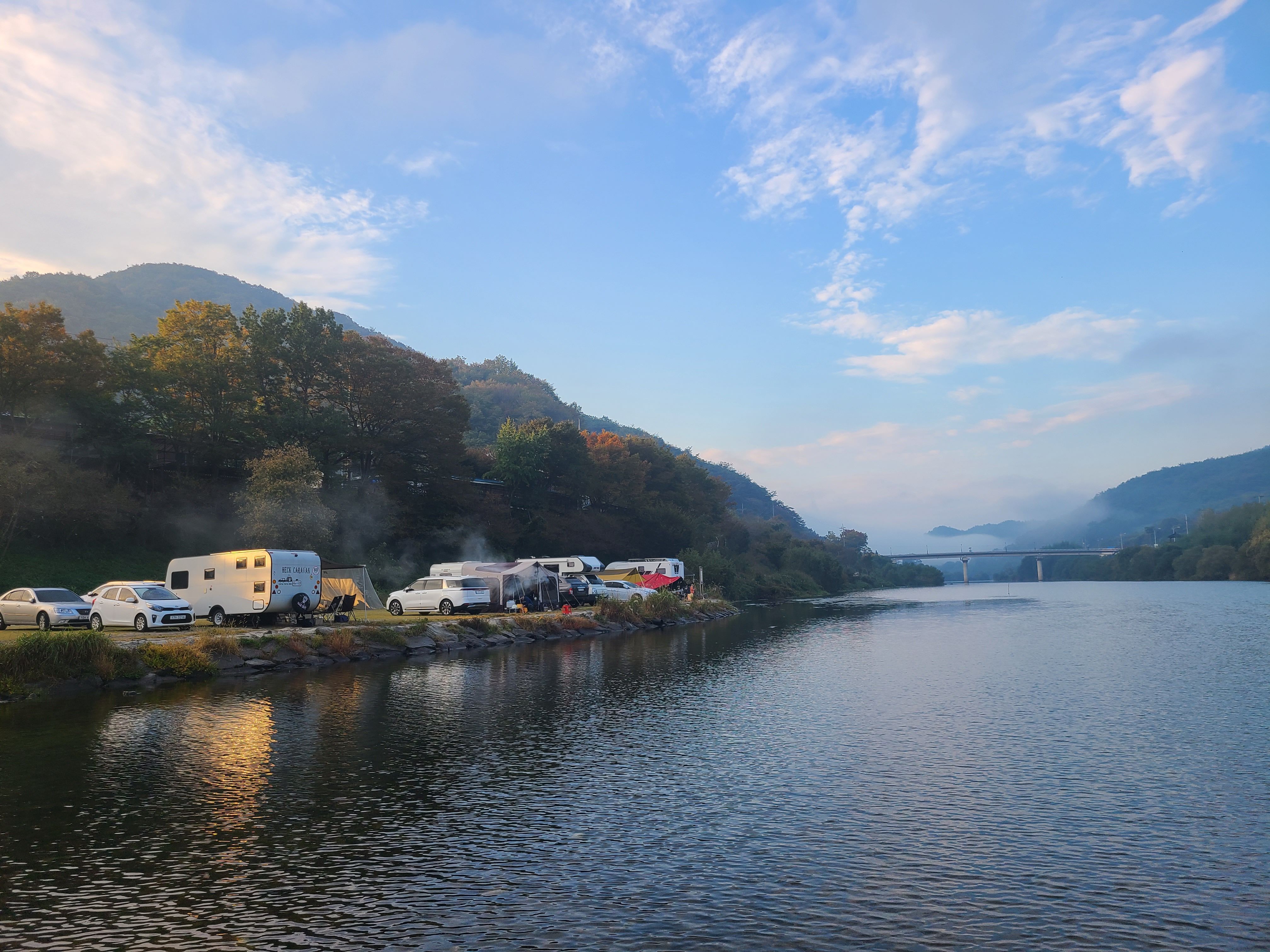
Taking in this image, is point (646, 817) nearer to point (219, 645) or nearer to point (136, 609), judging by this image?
point (219, 645)

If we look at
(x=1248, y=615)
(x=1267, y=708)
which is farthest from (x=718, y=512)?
(x=1267, y=708)

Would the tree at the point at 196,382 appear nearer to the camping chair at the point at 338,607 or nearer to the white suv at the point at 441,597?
the white suv at the point at 441,597

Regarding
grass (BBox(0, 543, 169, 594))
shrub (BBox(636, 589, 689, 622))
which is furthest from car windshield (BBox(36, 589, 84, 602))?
shrub (BBox(636, 589, 689, 622))

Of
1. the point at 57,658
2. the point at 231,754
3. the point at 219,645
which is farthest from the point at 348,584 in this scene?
the point at 231,754

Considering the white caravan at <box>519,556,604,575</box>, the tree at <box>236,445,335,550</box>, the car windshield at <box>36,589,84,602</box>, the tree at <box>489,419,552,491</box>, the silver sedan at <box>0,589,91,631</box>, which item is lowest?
the silver sedan at <box>0,589,91,631</box>

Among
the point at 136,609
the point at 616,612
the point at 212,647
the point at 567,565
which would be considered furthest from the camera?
the point at 567,565

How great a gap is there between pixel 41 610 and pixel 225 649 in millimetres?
11106

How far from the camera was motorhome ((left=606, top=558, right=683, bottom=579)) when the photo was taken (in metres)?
83.6

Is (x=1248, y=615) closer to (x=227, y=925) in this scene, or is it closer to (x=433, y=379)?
(x=227, y=925)

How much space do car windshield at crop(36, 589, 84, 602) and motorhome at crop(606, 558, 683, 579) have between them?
5097 centimetres

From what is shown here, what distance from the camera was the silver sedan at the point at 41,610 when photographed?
37.1m

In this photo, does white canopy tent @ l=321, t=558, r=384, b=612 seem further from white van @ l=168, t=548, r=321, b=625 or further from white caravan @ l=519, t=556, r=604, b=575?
white caravan @ l=519, t=556, r=604, b=575

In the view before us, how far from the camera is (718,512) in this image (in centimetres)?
14200

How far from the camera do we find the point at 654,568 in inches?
3307
